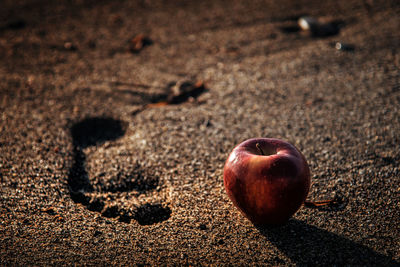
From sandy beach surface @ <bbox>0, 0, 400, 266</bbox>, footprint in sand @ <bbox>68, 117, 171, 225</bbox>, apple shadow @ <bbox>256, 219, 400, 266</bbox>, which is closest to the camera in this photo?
apple shadow @ <bbox>256, 219, 400, 266</bbox>

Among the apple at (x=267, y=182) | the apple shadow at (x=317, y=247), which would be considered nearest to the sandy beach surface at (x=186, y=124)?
the apple shadow at (x=317, y=247)

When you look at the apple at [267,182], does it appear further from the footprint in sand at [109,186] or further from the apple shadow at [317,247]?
the footprint in sand at [109,186]

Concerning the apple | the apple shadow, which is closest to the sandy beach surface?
the apple shadow

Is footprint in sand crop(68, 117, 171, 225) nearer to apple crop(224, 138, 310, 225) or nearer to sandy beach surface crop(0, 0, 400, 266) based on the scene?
sandy beach surface crop(0, 0, 400, 266)

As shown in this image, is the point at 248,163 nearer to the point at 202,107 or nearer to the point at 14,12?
the point at 202,107

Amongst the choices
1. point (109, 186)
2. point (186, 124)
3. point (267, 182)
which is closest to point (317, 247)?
point (267, 182)

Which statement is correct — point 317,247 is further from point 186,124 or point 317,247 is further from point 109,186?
point 186,124

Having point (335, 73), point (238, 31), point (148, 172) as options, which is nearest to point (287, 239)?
point (148, 172)
